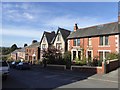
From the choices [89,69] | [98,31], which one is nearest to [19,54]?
[98,31]

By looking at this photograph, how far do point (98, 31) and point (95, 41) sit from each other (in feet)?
6.41

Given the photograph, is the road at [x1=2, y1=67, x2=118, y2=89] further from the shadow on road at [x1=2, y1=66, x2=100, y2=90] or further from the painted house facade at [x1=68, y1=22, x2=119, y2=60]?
the painted house facade at [x1=68, y1=22, x2=119, y2=60]

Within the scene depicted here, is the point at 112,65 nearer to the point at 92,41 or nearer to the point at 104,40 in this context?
the point at 104,40

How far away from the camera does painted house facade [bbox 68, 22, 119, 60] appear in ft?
101

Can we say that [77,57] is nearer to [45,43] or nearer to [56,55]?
[56,55]

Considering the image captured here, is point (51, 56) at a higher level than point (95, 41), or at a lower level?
lower

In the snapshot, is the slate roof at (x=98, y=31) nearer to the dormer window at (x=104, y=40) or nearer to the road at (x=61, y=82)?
the dormer window at (x=104, y=40)

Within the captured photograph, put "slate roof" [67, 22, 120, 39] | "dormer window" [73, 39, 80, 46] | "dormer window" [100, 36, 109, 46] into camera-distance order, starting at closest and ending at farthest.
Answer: "slate roof" [67, 22, 120, 39] < "dormer window" [100, 36, 109, 46] < "dormer window" [73, 39, 80, 46]

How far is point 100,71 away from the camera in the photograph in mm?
21703

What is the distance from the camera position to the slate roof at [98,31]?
31237mm

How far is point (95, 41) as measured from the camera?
109 ft

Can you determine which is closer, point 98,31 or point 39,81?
point 39,81

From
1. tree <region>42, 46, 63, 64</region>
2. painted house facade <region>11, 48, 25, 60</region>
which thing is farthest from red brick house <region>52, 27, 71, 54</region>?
painted house facade <region>11, 48, 25, 60</region>

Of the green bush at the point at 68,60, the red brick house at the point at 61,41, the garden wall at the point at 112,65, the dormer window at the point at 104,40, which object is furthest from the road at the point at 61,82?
the red brick house at the point at 61,41
